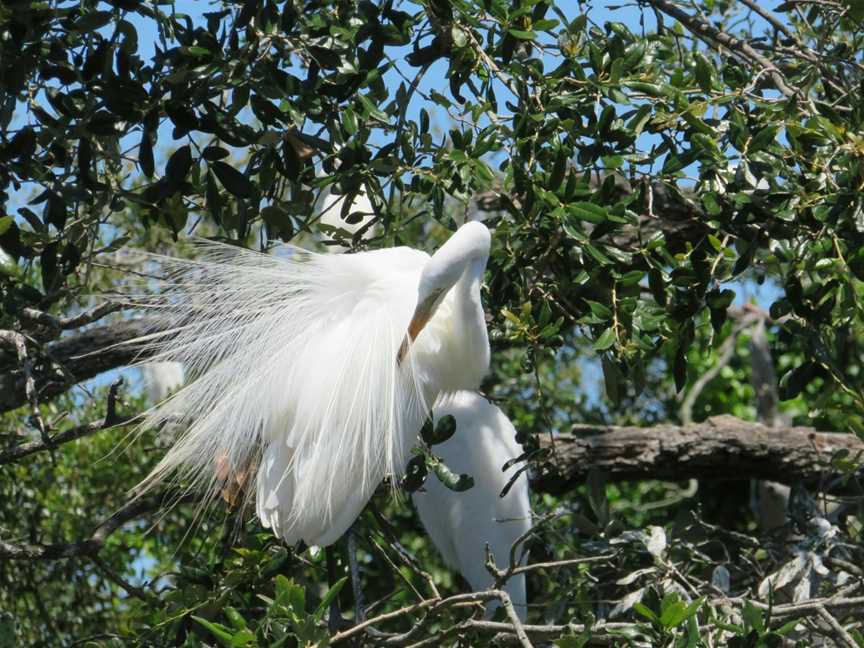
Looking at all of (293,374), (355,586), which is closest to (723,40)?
(293,374)

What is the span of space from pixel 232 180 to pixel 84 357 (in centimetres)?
71

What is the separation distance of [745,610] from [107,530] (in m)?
1.47

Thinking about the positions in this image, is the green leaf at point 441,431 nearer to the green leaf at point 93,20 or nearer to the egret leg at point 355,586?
the egret leg at point 355,586

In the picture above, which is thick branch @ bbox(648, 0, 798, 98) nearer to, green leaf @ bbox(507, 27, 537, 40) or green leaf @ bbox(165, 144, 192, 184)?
green leaf @ bbox(507, 27, 537, 40)

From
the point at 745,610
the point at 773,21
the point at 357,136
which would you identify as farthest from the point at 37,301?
the point at 773,21

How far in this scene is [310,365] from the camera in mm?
2234

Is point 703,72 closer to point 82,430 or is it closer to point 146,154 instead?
point 146,154

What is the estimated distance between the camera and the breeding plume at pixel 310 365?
2.18 m

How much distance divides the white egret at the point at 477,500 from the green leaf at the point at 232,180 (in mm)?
991

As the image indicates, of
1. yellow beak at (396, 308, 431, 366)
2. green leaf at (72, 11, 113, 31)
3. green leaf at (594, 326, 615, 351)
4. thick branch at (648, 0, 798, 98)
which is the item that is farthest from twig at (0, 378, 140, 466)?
thick branch at (648, 0, 798, 98)

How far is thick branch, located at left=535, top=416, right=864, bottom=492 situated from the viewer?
3.23 meters

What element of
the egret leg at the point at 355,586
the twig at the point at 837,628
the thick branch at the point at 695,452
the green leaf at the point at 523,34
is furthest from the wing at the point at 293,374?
the thick branch at the point at 695,452

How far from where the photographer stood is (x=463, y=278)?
2.15 metres

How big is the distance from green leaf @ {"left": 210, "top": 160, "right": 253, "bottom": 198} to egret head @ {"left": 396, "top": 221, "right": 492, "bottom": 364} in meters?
0.37
